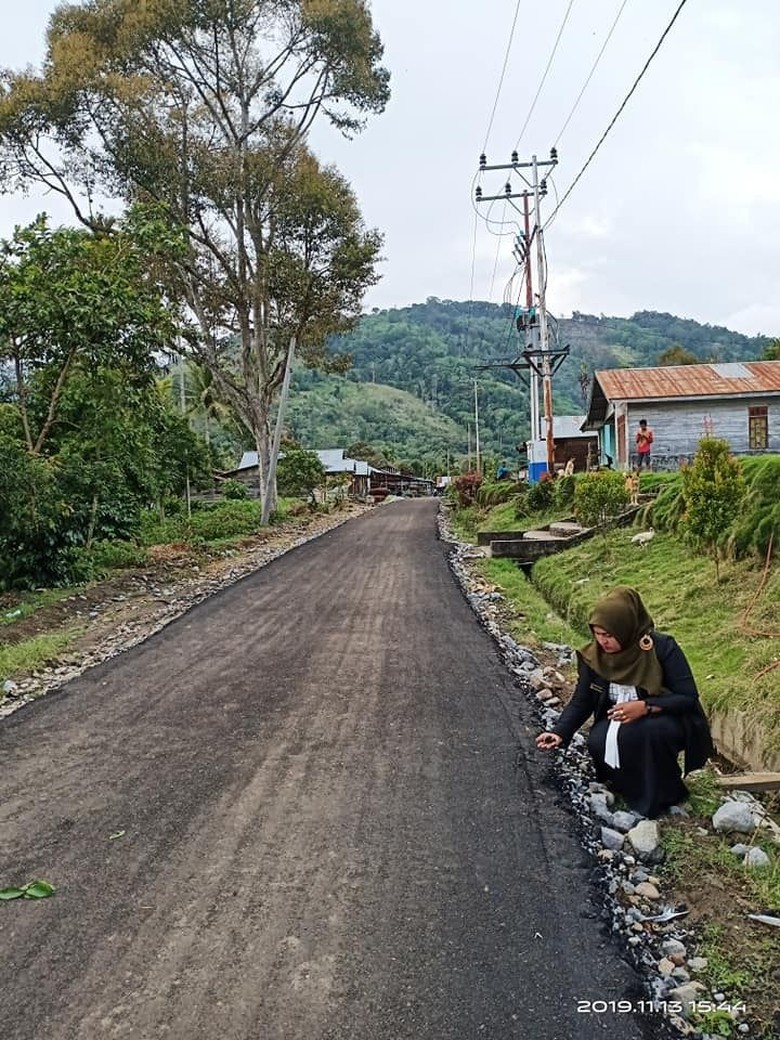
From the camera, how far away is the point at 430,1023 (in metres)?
2.43

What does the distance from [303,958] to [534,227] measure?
22.7 meters

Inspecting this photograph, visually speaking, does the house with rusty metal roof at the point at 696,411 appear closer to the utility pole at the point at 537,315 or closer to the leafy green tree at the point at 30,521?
the utility pole at the point at 537,315

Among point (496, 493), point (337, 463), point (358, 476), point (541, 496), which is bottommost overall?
point (496, 493)

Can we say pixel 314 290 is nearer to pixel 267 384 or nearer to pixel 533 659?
pixel 267 384

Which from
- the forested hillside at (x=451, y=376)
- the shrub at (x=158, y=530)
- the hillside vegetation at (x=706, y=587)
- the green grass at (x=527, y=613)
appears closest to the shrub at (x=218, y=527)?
the shrub at (x=158, y=530)

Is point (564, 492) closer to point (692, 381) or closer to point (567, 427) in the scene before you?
point (692, 381)

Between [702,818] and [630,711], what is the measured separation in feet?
2.11

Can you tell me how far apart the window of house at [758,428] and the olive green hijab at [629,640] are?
20625 mm

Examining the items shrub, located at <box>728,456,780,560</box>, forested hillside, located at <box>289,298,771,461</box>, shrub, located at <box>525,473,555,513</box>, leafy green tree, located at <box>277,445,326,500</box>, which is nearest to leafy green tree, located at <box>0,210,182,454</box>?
shrub, located at <box>728,456,780,560</box>

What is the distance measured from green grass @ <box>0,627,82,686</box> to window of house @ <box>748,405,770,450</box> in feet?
64.7

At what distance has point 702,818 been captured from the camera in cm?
384

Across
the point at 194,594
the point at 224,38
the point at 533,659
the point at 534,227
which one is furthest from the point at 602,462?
the point at 533,659

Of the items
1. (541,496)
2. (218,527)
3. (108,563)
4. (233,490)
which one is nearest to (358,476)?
(233,490)

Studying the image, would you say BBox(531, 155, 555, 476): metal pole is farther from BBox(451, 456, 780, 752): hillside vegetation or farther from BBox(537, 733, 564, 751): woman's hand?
BBox(537, 733, 564, 751): woman's hand
